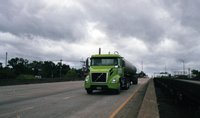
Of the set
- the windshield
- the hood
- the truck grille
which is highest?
the windshield

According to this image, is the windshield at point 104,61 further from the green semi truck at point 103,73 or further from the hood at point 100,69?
the hood at point 100,69

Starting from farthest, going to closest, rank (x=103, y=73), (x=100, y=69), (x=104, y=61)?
(x=104, y=61) < (x=100, y=69) < (x=103, y=73)

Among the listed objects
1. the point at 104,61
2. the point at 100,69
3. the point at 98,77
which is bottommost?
the point at 98,77

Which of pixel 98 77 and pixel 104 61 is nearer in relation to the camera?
pixel 98 77

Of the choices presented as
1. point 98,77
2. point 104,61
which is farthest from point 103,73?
point 104,61

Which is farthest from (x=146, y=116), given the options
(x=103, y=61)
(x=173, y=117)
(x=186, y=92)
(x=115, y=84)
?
(x=103, y=61)

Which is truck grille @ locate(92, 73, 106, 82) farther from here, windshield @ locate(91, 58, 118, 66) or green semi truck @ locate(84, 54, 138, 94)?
windshield @ locate(91, 58, 118, 66)

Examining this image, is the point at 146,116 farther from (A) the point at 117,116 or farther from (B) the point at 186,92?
(B) the point at 186,92

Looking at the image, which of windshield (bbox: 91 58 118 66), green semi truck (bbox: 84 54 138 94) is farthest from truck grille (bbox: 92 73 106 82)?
windshield (bbox: 91 58 118 66)

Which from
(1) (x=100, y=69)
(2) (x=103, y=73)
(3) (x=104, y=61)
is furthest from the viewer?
(3) (x=104, y=61)

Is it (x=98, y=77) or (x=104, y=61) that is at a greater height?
(x=104, y=61)

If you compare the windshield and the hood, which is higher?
the windshield

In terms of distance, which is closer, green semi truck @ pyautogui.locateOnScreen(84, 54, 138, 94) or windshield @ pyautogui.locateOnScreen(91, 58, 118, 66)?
green semi truck @ pyautogui.locateOnScreen(84, 54, 138, 94)

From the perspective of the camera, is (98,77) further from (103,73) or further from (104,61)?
(104,61)
